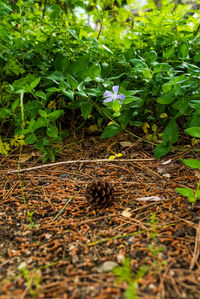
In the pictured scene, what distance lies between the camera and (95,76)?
70.2 inches

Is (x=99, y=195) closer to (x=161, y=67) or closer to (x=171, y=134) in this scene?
(x=171, y=134)

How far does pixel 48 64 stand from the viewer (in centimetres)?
218

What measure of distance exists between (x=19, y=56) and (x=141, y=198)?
1539 millimetres

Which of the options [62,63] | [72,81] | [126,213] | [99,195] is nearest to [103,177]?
[99,195]

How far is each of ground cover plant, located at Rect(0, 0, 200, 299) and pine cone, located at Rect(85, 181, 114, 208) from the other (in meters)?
0.03

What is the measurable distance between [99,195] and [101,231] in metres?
0.23

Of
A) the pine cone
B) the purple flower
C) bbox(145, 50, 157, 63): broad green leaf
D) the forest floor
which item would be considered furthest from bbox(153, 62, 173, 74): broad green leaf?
the pine cone

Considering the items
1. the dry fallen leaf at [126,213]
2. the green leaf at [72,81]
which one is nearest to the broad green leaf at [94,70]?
the green leaf at [72,81]

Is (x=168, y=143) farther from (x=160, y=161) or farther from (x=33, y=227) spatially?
(x=33, y=227)

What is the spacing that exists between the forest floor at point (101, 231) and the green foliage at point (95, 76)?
22cm

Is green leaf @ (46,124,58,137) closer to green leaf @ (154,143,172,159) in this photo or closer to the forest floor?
the forest floor

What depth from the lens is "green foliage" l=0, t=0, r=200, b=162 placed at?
5.74ft

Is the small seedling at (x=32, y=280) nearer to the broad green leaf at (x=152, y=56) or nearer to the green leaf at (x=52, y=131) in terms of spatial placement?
the green leaf at (x=52, y=131)

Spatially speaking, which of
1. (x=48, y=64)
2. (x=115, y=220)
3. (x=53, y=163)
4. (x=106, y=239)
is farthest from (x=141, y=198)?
(x=48, y=64)
